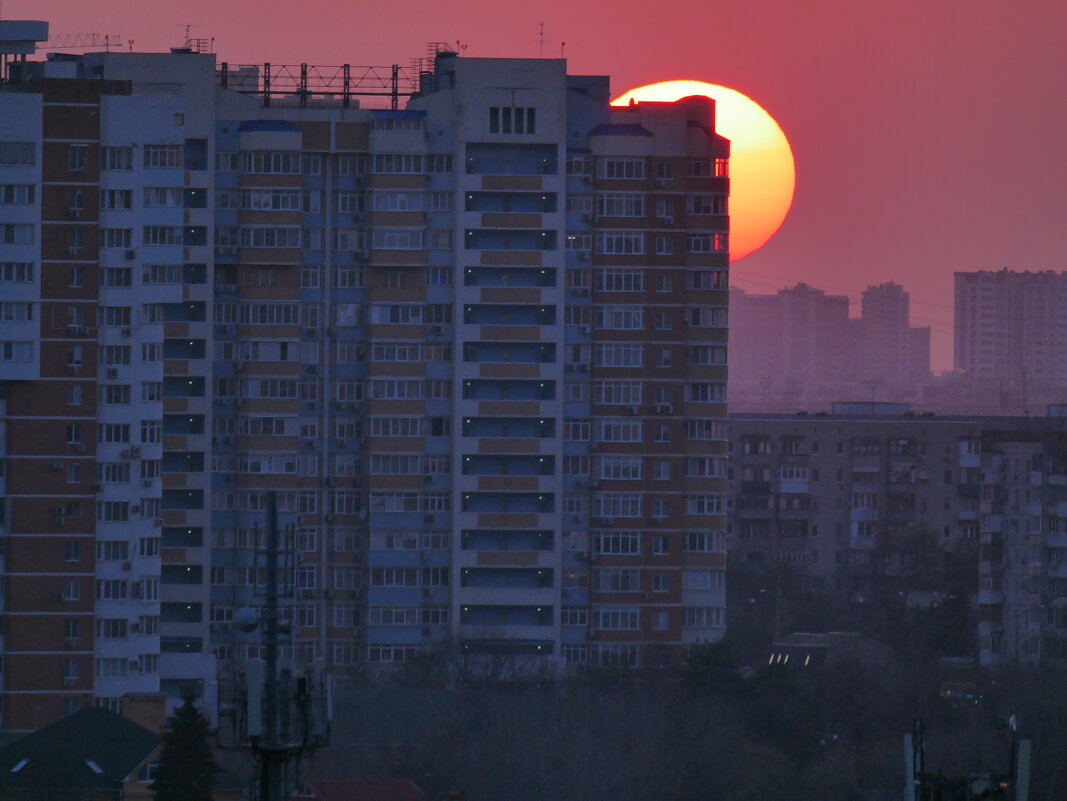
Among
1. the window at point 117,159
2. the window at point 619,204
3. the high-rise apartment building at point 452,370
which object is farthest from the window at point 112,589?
the window at point 619,204

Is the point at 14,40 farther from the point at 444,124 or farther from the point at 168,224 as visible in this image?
the point at 444,124

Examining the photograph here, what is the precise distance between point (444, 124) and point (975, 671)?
35.2 ft

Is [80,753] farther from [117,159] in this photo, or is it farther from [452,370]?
[452,370]

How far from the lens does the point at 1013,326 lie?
8381cm

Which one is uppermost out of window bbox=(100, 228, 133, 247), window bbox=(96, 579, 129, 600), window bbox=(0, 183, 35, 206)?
window bbox=(0, 183, 35, 206)

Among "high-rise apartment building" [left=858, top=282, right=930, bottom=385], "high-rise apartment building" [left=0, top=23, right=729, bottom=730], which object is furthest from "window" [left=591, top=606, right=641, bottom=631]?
"high-rise apartment building" [left=858, top=282, right=930, bottom=385]

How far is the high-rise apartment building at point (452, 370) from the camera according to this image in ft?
87.5

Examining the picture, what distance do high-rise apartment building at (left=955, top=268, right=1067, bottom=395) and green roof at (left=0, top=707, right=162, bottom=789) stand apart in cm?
6371

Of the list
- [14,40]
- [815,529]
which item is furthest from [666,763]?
[815,529]

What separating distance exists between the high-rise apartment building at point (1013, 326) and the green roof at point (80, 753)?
209 feet

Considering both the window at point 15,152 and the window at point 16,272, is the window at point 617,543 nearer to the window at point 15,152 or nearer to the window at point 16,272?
the window at point 16,272

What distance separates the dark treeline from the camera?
21125mm

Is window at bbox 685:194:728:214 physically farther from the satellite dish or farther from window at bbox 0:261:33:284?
the satellite dish

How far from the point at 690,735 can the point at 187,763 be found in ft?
24.3
